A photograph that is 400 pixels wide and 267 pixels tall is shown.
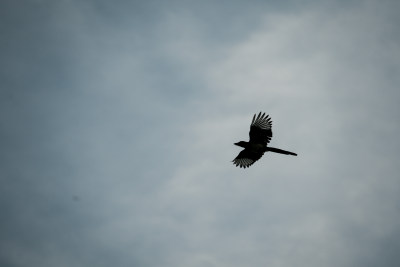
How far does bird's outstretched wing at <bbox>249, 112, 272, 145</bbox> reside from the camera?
17234mm

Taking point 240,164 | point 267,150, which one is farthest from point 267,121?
point 240,164

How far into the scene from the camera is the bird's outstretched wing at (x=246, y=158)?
1806 centimetres

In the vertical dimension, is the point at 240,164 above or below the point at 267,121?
below

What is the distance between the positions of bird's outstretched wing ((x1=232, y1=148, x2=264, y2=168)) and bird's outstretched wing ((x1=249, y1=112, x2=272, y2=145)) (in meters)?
0.97

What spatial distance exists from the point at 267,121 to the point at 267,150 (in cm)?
185

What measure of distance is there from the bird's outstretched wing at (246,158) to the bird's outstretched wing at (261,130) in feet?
3.19

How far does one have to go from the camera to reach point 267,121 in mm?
17484

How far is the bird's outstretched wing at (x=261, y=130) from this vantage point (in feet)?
56.5

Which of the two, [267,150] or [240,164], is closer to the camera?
[267,150]

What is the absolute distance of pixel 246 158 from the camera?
60.6 feet

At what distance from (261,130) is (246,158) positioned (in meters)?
2.31

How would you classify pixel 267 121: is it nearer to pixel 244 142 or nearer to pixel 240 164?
pixel 244 142

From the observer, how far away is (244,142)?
58.3 feet

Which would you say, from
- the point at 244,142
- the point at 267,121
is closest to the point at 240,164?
the point at 244,142
